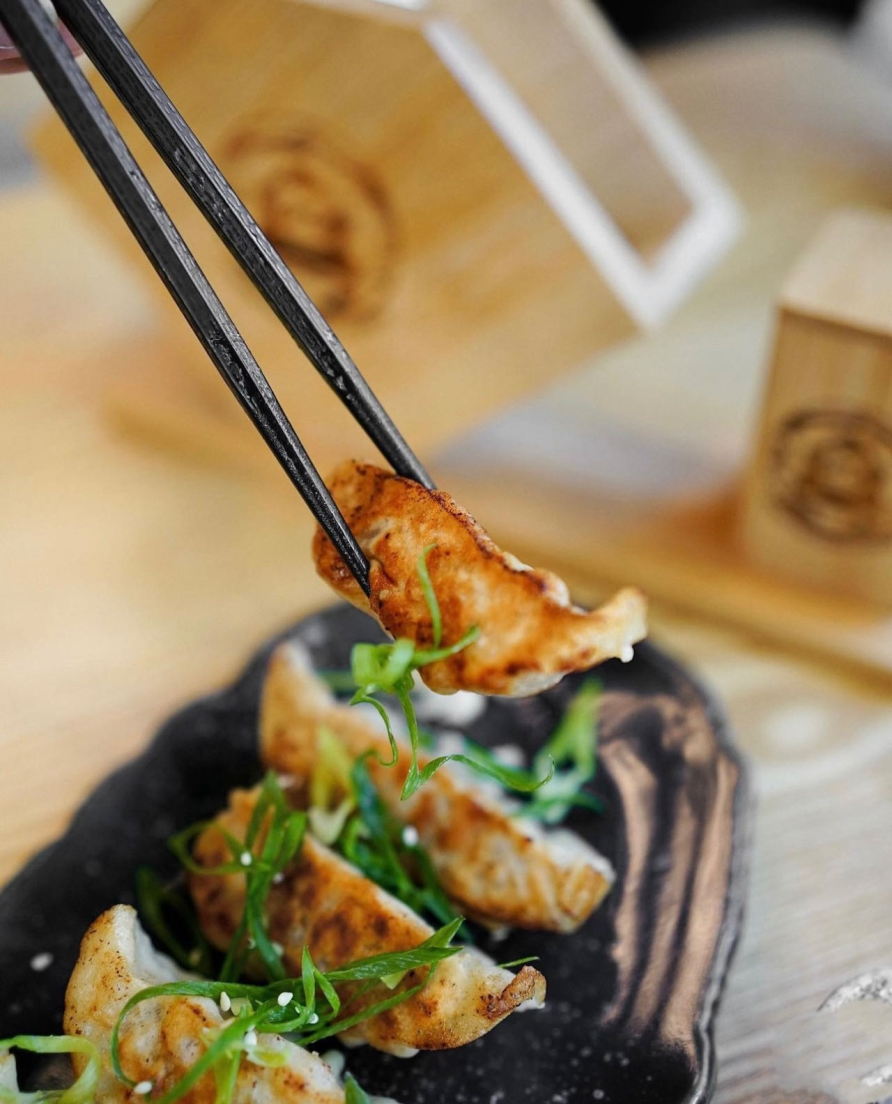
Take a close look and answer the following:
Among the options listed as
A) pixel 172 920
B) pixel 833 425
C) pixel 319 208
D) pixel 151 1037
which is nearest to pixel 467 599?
pixel 151 1037

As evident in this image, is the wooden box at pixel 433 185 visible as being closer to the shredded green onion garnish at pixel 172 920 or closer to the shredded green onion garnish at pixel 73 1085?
the shredded green onion garnish at pixel 172 920

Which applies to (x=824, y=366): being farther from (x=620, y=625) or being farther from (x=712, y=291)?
(x=712, y=291)

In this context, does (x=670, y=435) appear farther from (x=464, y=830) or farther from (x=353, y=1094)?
(x=353, y=1094)

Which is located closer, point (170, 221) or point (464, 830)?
point (170, 221)

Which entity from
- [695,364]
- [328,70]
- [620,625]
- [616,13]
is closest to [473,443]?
[695,364]

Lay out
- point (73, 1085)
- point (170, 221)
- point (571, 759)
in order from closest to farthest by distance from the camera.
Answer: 1. point (170, 221)
2. point (73, 1085)
3. point (571, 759)
